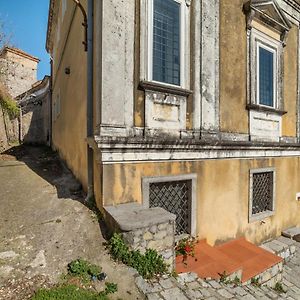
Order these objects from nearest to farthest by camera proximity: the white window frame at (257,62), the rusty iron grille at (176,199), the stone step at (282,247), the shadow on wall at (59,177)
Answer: the shadow on wall at (59,177), the rusty iron grille at (176,199), the stone step at (282,247), the white window frame at (257,62)

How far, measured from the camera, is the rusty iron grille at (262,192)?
7902 mm

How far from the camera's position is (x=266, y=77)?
8367 mm

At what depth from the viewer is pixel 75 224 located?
16.2 feet

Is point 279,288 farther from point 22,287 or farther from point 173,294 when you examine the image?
point 22,287

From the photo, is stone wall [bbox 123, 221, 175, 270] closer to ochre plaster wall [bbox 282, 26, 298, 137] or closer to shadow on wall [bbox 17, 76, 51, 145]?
ochre plaster wall [bbox 282, 26, 298, 137]

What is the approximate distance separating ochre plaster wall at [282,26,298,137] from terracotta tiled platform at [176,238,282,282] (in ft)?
15.9

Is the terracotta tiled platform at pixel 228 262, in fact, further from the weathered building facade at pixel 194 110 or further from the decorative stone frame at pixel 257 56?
the decorative stone frame at pixel 257 56

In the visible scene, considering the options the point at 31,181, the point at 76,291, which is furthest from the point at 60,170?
the point at 76,291

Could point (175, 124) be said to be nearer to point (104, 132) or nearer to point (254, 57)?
point (104, 132)

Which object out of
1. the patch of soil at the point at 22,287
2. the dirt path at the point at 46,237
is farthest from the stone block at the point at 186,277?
the patch of soil at the point at 22,287

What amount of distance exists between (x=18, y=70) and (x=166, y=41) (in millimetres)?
19753

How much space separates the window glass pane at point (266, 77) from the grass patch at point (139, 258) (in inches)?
247

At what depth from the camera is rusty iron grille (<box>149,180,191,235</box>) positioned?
5.80 metres

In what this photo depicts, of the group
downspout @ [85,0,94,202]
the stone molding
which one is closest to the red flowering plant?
the stone molding
